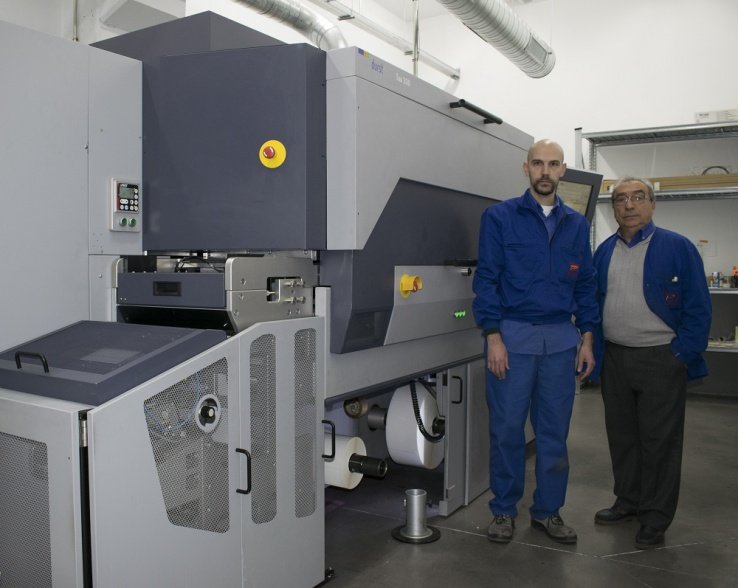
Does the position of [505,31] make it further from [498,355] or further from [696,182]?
[498,355]

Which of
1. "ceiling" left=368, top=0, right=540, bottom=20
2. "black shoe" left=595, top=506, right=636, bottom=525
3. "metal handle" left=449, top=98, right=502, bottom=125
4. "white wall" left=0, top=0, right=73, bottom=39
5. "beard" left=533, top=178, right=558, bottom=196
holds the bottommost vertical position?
"black shoe" left=595, top=506, right=636, bottom=525

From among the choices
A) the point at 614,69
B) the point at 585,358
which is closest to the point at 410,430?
the point at 585,358

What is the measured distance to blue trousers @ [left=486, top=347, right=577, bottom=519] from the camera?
2.23 meters

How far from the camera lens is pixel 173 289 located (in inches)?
67.3

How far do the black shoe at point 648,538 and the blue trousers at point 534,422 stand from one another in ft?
0.92

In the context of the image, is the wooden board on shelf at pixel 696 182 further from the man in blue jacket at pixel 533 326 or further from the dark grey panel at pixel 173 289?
the dark grey panel at pixel 173 289

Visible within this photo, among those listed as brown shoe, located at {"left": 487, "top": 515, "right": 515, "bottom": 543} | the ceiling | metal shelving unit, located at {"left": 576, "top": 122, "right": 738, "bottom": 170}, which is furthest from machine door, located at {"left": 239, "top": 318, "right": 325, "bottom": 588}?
the ceiling

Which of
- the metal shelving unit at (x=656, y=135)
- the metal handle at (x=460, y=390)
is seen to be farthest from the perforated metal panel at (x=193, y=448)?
the metal shelving unit at (x=656, y=135)

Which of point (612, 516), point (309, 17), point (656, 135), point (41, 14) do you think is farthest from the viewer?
point (656, 135)

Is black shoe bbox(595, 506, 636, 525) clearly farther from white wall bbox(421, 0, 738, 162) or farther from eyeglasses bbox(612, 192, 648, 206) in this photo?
white wall bbox(421, 0, 738, 162)

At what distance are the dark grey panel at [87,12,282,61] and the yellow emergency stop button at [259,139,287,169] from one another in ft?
1.31

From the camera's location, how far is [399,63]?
5.89 meters

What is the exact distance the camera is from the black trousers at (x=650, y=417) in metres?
2.24

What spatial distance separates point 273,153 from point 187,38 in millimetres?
545
